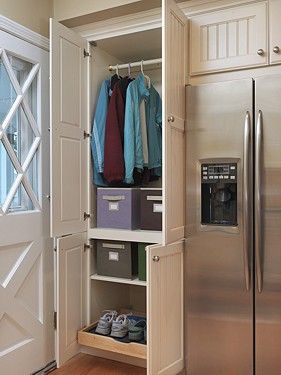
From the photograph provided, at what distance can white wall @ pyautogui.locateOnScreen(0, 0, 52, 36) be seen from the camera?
2.13 m

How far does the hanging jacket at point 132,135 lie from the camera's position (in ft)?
7.95

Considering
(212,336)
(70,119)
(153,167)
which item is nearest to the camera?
(212,336)

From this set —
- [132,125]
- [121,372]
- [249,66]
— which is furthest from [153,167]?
[121,372]

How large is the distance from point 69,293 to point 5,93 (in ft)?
4.50

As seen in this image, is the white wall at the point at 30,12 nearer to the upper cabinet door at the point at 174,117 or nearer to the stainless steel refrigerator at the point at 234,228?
the upper cabinet door at the point at 174,117

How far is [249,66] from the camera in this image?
2.01 meters

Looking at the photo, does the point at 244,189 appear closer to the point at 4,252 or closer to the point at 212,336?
the point at 212,336

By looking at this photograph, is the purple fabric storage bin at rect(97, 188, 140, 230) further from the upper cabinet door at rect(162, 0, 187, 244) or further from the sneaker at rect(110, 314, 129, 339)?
the sneaker at rect(110, 314, 129, 339)

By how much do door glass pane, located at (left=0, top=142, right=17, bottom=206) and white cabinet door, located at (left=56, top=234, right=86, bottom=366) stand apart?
0.46 metres

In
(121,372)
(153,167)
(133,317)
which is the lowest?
(121,372)

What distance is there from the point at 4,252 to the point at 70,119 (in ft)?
3.15

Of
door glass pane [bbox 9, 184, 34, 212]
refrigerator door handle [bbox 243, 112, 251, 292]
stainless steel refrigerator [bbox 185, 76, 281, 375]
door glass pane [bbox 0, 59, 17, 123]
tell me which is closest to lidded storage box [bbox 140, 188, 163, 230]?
stainless steel refrigerator [bbox 185, 76, 281, 375]

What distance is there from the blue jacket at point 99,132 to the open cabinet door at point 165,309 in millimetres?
846

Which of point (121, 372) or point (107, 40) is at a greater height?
point (107, 40)
